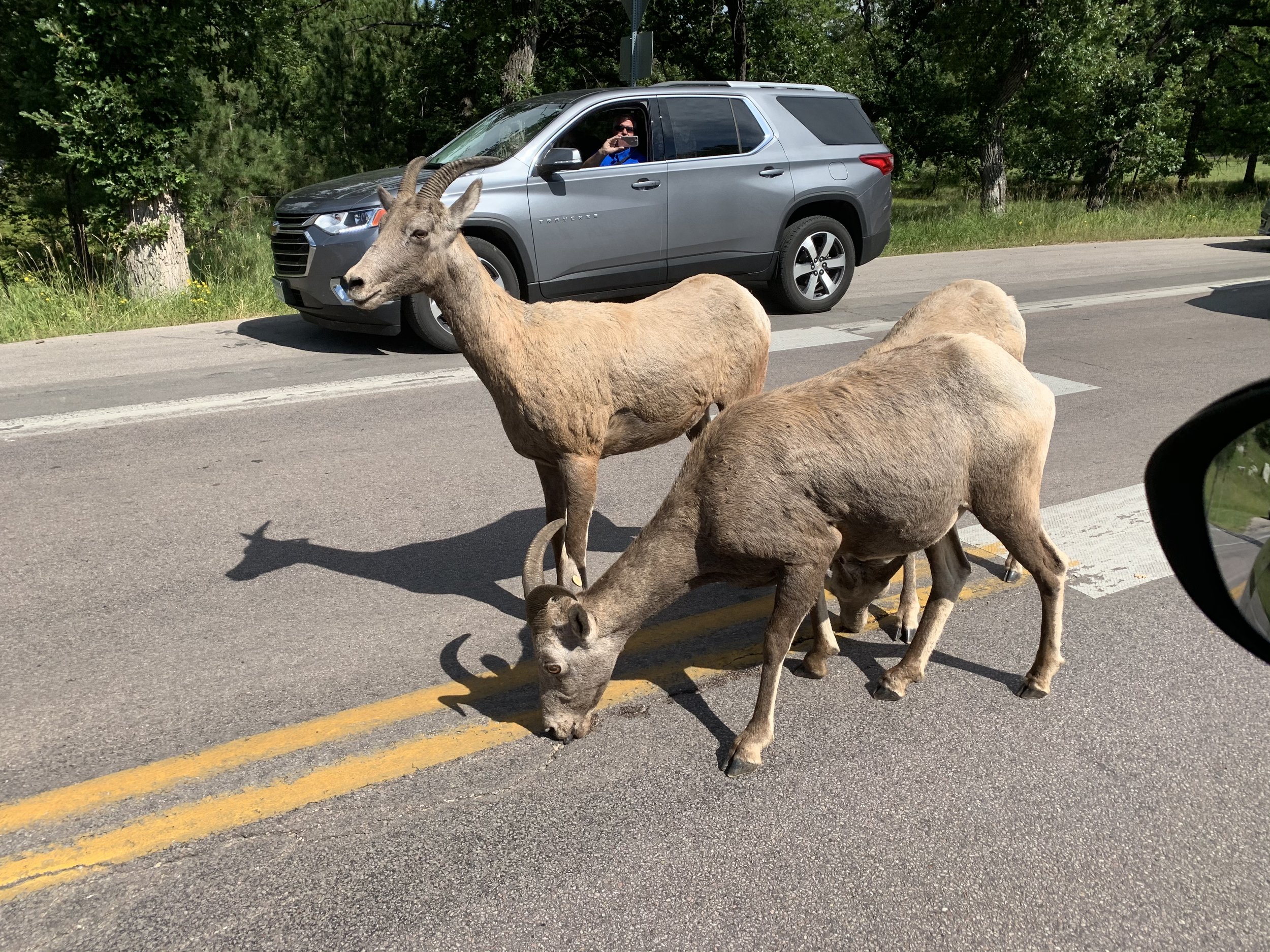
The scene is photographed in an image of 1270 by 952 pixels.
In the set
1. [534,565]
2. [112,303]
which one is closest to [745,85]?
[112,303]

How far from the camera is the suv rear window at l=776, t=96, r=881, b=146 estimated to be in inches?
466

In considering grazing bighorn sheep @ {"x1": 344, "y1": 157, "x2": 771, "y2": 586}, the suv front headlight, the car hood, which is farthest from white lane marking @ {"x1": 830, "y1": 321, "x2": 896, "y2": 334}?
grazing bighorn sheep @ {"x1": 344, "y1": 157, "x2": 771, "y2": 586}

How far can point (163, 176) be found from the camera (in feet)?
38.1

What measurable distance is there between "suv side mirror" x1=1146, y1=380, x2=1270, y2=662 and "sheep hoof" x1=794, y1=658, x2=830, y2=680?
220cm

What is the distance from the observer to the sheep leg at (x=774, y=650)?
137 inches

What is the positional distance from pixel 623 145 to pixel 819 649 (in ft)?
23.7

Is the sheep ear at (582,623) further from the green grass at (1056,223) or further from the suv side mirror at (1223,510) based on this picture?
A: the green grass at (1056,223)

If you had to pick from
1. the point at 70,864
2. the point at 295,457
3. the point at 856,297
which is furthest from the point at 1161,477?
the point at 856,297

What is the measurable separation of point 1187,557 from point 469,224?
841 cm

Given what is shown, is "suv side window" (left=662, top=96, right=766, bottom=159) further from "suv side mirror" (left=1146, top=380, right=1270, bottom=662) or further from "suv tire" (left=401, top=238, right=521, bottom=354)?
"suv side mirror" (left=1146, top=380, right=1270, bottom=662)

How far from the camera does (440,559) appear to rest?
209 inches

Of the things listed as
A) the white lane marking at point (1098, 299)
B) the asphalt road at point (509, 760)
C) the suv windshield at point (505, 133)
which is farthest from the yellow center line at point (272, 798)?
the white lane marking at point (1098, 299)

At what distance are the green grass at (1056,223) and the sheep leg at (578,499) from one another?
14382 millimetres

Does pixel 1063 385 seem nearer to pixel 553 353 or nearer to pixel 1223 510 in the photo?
pixel 553 353
